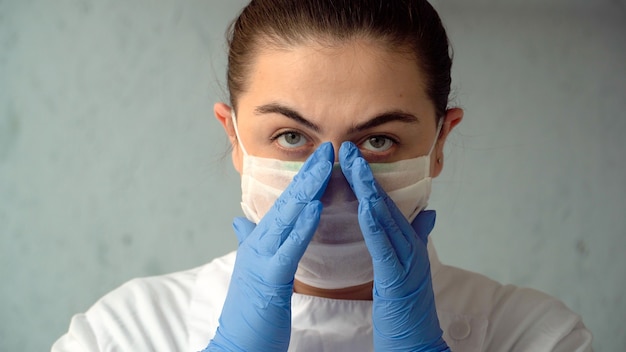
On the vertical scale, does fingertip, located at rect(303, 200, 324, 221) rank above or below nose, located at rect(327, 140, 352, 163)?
below

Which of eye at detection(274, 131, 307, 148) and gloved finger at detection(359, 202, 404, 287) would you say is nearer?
gloved finger at detection(359, 202, 404, 287)

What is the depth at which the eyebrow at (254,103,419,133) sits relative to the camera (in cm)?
132

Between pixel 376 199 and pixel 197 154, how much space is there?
118 cm

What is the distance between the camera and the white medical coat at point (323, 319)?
1.48 meters

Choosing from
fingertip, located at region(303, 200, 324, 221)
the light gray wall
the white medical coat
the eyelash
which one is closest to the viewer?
fingertip, located at region(303, 200, 324, 221)

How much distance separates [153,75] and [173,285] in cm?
84

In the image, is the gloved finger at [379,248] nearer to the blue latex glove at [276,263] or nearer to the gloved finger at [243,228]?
the blue latex glove at [276,263]

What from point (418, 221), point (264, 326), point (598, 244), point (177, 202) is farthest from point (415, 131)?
point (598, 244)

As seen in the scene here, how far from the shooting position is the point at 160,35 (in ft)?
7.41

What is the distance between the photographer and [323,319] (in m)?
1.48

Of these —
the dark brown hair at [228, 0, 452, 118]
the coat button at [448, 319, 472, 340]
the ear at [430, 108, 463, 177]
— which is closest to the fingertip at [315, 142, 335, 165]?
the dark brown hair at [228, 0, 452, 118]

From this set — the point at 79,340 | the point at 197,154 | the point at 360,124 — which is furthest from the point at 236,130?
the point at 197,154

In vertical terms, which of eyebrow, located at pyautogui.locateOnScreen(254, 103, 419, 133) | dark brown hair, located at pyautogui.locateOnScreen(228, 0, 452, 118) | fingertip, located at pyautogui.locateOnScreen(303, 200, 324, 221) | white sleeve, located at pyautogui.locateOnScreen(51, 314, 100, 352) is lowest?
white sleeve, located at pyautogui.locateOnScreen(51, 314, 100, 352)

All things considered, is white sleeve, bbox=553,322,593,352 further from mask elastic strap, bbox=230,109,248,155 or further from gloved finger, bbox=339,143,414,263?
mask elastic strap, bbox=230,109,248,155
